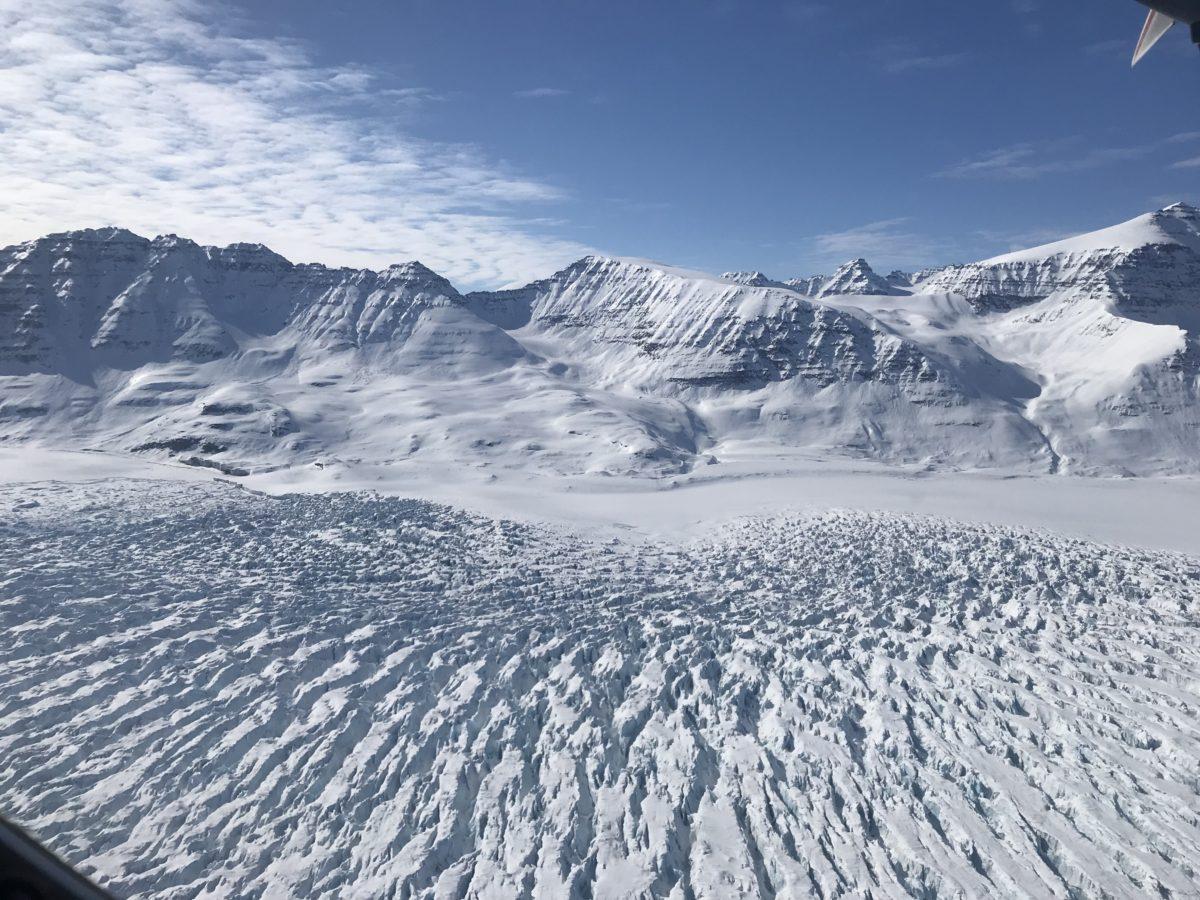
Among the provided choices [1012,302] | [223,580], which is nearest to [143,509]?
[223,580]

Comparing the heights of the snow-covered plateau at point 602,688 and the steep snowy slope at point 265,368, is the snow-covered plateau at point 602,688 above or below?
below

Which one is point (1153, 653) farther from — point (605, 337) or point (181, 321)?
point (181, 321)

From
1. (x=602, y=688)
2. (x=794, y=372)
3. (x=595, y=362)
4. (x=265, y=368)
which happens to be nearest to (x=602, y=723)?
(x=602, y=688)

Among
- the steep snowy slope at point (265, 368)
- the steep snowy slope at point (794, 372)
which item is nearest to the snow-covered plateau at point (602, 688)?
the steep snowy slope at point (265, 368)

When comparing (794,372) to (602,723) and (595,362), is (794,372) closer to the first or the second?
(595,362)

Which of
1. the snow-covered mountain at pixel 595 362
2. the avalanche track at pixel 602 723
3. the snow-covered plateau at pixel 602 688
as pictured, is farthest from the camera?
the snow-covered mountain at pixel 595 362

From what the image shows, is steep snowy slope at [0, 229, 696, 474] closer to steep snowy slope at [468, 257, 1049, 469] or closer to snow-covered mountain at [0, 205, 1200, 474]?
snow-covered mountain at [0, 205, 1200, 474]

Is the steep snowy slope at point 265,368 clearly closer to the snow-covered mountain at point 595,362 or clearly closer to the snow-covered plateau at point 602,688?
the snow-covered mountain at point 595,362
